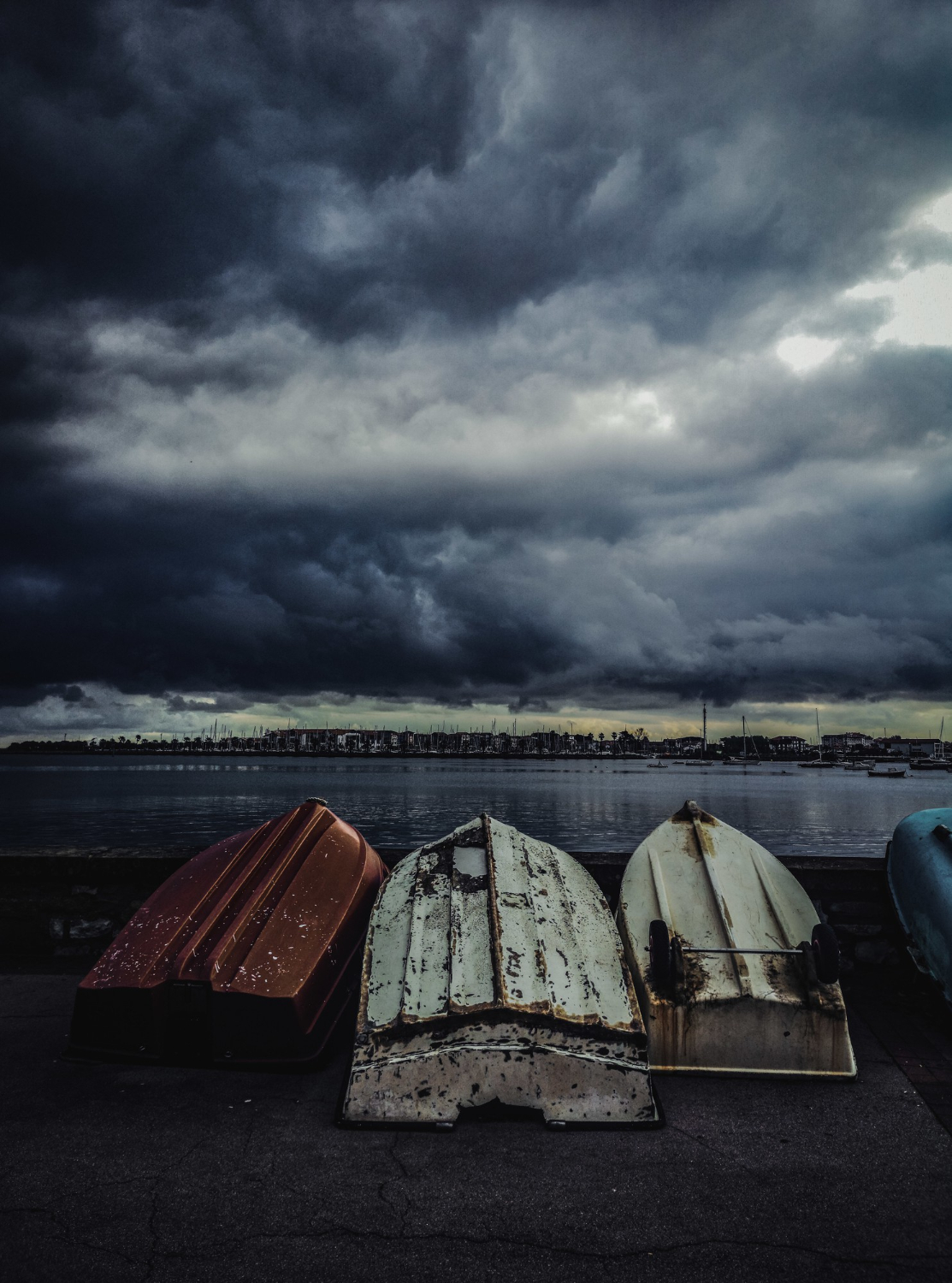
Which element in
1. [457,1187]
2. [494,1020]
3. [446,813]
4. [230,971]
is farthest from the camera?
[446,813]

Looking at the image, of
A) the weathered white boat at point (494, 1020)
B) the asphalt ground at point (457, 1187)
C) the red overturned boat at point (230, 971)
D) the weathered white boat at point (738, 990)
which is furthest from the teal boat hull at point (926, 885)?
the red overturned boat at point (230, 971)

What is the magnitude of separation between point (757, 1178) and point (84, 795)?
205ft

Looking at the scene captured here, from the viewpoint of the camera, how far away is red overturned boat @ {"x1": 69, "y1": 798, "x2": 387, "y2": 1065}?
11.5 feet

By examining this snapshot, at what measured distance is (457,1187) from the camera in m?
2.64

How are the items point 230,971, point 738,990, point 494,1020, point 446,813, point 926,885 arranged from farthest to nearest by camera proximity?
1. point 446,813
2. point 926,885
3. point 738,990
4. point 230,971
5. point 494,1020

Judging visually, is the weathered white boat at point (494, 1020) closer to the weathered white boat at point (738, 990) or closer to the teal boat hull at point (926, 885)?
the weathered white boat at point (738, 990)

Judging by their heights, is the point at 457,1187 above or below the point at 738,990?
below

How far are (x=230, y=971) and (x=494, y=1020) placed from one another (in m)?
1.33

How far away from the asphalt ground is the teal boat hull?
120cm

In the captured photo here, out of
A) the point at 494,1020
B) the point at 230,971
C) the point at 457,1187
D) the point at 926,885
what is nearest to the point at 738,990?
the point at 494,1020

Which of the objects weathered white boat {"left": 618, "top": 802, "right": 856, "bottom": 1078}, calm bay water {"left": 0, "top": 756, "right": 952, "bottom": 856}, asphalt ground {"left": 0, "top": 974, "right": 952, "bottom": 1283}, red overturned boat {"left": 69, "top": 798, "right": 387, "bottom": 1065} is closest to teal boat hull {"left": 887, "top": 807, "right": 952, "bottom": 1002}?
weathered white boat {"left": 618, "top": 802, "right": 856, "bottom": 1078}

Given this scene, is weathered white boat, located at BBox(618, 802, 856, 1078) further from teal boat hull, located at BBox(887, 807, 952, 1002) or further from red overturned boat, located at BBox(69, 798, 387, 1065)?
red overturned boat, located at BBox(69, 798, 387, 1065)

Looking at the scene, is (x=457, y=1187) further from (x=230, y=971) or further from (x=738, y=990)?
(x=738, y=990)

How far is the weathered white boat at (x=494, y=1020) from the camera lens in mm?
3092
